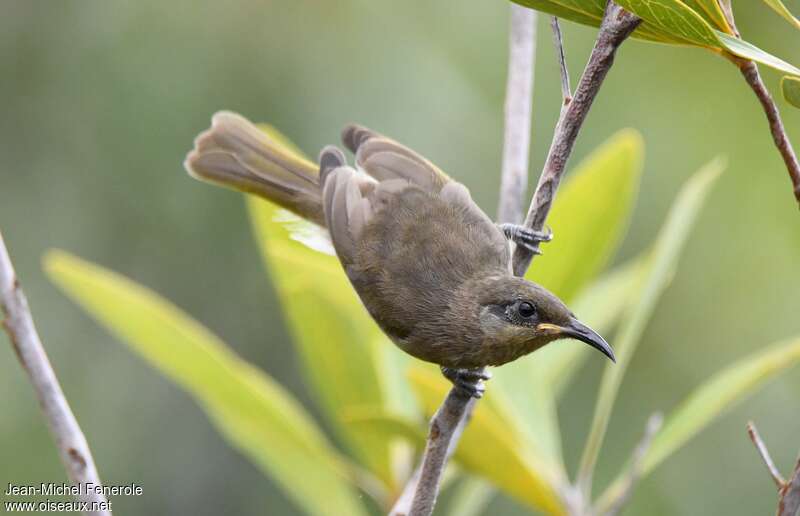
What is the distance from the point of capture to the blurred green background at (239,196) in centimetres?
453

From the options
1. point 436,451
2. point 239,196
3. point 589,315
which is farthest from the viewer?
point 239,196

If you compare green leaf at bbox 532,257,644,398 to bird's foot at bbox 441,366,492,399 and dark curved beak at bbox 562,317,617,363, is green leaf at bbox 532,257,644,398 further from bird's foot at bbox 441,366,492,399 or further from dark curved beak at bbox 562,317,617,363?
dark curved beak at bbox 562,317,617,363

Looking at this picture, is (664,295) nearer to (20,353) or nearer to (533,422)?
(533,422)

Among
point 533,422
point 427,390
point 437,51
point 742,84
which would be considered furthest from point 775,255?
point 427,390

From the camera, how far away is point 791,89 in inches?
70.9

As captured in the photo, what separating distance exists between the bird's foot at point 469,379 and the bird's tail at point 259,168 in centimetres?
83

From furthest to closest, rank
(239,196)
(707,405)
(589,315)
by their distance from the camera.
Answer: (239,196) < (589,315) < (707,405)

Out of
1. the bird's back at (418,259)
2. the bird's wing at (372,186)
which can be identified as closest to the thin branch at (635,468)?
the bird's back at (418,259)

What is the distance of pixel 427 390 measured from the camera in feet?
8.41

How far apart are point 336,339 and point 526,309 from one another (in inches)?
26.8

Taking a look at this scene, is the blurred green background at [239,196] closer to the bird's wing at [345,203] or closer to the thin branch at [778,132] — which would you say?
the bird's wing at [345,203]

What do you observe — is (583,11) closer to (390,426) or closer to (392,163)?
(390,426)

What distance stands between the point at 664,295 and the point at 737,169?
2.26 ft

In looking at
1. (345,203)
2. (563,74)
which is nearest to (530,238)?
(563,74)
